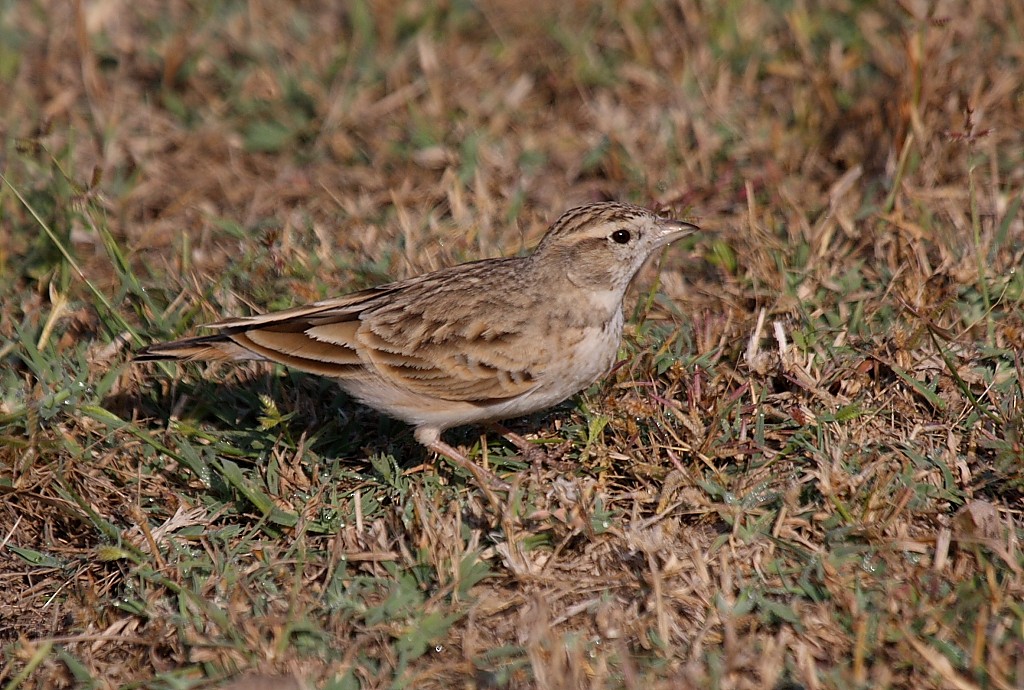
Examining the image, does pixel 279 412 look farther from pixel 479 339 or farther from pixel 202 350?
pixel 479 339

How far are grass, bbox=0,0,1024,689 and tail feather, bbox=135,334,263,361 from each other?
0.35m

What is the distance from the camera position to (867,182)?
710 centimetres

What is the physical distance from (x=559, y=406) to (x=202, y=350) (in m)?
1.72

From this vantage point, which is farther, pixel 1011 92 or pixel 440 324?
pixel 1011 92

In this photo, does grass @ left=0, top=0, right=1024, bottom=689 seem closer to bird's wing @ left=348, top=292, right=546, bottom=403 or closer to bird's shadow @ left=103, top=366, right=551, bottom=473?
bird's shadow @ left=103, top=366, right=551, bottom=473

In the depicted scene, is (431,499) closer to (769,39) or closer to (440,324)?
(440,324)

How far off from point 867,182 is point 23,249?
487 centimetres

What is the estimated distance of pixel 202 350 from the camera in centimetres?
543

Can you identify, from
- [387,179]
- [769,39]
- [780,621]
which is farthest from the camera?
[769,39]

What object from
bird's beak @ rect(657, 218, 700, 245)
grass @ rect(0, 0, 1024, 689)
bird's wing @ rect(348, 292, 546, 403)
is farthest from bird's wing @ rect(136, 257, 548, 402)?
bird's beak @ rect(657, 218, 700, 245)

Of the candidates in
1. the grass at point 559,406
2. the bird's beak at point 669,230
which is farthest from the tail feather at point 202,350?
the bird's beak at point 669,230

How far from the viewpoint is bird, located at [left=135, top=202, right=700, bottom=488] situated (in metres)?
5.38

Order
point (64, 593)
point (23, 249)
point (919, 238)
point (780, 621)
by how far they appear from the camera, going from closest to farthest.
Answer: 1. point (780, 621)
2. point (64, 593)
3. point (919, 238)
4. point (23, 249)

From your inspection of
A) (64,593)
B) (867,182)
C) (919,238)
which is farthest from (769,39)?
(64,593)
